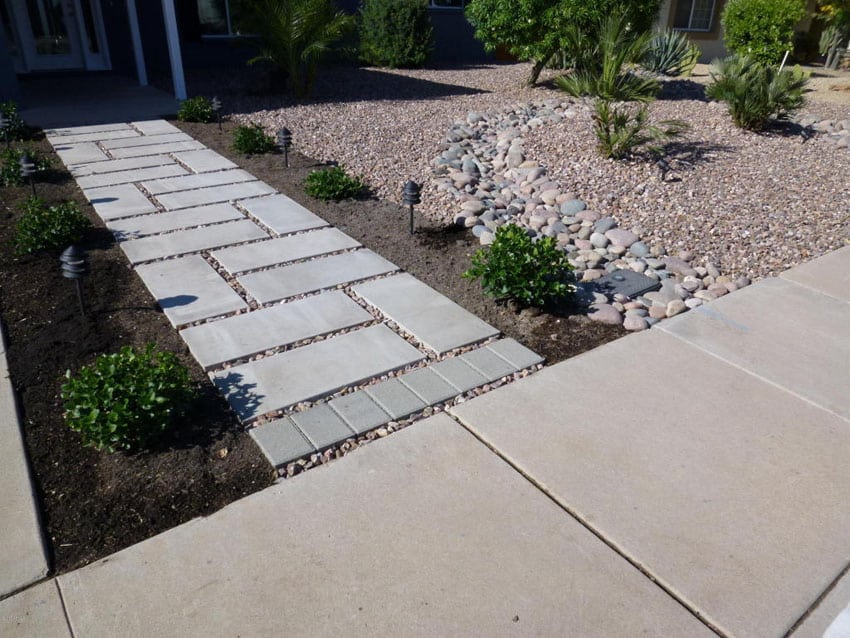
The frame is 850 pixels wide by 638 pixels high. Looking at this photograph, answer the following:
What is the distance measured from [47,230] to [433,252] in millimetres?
2714

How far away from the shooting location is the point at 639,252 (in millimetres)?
4887

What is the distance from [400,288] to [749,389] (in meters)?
2.10

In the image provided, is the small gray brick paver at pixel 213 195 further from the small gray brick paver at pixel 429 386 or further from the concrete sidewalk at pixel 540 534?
the concrete sidewalk at pixel 540 534

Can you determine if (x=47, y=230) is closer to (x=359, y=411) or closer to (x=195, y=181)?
(x=195, y=181)

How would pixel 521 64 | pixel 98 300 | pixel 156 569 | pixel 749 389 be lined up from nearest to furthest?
1. pixel 156 569
2. pixel 749 389
3. pixel 98 300
4. pixel 521 64

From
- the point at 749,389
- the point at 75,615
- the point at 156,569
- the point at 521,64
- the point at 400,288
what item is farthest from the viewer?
the point at 521,64

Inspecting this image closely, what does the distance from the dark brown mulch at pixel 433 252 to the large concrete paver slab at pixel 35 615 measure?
2426 mm

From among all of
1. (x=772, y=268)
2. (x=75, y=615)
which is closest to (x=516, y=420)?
(x=75, y=615)

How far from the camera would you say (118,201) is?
18.6ft

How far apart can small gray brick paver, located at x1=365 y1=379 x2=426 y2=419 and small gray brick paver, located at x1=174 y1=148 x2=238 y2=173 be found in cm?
440

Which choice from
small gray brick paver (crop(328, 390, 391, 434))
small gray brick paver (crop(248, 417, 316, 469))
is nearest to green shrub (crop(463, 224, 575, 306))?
small gray brick paver (crop(328, 390, 391, 434))

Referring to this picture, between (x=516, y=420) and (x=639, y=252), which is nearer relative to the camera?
(x=516, y=420)

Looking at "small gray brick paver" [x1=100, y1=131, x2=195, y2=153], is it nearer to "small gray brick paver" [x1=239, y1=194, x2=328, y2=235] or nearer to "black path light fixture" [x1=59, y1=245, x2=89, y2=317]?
"small gray brick paver" [x1=239, y1=194, x2=328, y2=235]

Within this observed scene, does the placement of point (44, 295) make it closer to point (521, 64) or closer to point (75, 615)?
point (75, 615)
